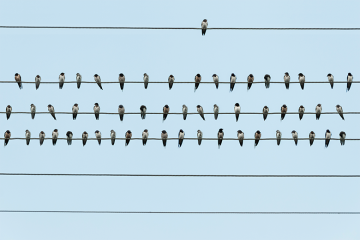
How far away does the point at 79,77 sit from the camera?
55.4 feet

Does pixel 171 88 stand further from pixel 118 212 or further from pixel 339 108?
pixel 118 212

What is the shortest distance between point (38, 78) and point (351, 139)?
6.73m

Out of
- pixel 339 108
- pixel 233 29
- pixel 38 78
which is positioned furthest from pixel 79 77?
pixel 339 108

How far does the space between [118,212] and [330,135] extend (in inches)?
259

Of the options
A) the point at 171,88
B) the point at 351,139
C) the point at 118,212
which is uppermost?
the point at 171,88

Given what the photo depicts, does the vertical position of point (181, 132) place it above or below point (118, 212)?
above

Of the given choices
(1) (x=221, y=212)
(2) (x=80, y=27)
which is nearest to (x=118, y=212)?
(1) (x=221, y=212)

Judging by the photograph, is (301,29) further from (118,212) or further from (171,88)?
(118,212)

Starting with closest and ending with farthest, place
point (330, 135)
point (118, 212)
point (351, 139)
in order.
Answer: point (118, 212), point (351, 139), point (330, 135)

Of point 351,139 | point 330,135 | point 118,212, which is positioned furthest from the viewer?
point 330,135

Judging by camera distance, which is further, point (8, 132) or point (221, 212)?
point (8, 132)

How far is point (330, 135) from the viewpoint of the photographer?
1764cm

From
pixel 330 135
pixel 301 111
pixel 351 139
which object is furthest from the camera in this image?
pixel 330 135

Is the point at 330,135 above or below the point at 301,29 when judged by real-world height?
below
